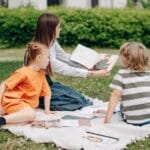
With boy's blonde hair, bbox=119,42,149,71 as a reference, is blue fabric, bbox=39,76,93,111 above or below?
below

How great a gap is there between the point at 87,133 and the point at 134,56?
945 millimetres

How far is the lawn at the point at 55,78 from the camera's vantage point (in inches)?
240

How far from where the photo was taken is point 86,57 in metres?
7.64

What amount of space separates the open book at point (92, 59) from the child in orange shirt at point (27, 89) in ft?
1.88

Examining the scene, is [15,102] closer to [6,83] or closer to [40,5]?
[6,83]

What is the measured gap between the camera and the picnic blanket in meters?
6.06

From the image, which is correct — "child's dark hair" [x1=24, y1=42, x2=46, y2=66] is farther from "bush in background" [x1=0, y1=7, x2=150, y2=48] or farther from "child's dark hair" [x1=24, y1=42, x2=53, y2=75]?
"bush in background" [x1=0, y1=7, x2=150, y2=48]

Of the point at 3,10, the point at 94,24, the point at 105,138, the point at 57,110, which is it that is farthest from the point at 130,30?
the point at 105,138

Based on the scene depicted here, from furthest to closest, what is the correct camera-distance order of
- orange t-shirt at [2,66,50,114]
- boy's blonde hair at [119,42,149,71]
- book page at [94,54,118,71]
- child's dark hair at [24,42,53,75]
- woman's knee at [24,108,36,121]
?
book page at [94,54,118,71] < child's dark hair at [24,42,53,75] < orange t-shirt at [2,66,50,114] < woman's knee at [24,108,36,121] < boy's blonde hair at [119,42,149,71]

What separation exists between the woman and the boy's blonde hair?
2.53ft

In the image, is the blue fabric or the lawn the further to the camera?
the blue fabric

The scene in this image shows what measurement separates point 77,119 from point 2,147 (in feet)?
3.77

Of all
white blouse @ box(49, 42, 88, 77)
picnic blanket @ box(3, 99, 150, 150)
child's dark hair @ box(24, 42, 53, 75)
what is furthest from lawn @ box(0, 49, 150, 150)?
white blouse @ box(49, 42, 88, 77)

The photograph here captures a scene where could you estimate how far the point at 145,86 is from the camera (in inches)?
262
